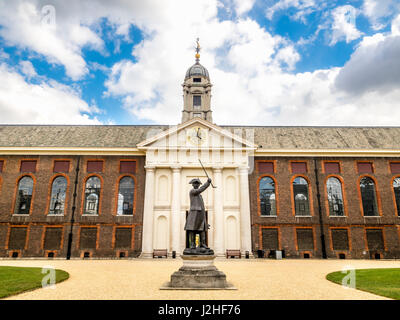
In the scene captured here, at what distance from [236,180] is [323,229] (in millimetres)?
9316

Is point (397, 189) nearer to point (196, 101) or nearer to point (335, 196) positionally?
point (335, 196)

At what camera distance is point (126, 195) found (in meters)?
28.9

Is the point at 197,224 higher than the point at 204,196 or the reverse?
the reverse

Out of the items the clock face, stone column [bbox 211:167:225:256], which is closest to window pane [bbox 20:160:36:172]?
the clock face

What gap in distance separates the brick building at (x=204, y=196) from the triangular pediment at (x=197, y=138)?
100 mm

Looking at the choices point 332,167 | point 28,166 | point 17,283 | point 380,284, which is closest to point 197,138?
point 332,167

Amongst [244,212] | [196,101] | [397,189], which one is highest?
[196,101]

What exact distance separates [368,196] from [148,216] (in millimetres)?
21463

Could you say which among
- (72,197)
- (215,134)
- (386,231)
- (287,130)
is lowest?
Result: (386,231)

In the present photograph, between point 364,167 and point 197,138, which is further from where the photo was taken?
point 364,167

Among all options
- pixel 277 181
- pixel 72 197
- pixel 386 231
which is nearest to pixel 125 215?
pixel 72 197

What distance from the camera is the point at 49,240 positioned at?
27.4m

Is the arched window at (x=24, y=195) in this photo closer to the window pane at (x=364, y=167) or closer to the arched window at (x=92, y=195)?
the arched window at (x=92, y=195)
